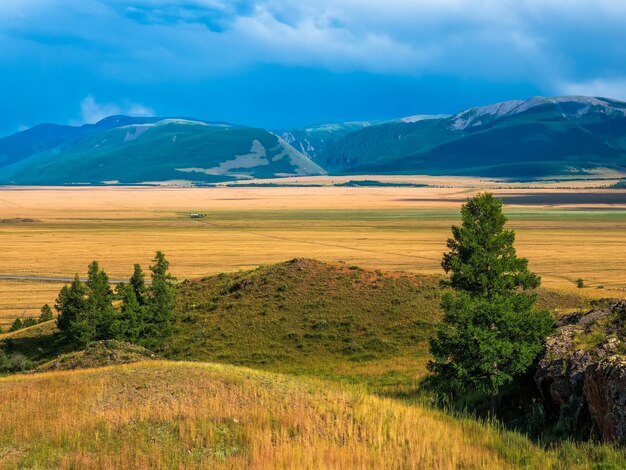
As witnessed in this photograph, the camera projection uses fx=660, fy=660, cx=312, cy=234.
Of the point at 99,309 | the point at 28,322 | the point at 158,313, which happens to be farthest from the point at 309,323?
the point at 28,322

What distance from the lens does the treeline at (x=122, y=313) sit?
51.8 metres

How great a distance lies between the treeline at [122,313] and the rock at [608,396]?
3830 cm

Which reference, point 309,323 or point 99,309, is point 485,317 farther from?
point 99,309

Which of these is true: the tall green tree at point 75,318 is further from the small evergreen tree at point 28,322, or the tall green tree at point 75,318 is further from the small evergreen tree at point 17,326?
the small evergreen tree at point 28,322

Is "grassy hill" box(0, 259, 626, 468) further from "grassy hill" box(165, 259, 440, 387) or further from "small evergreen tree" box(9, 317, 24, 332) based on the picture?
"small evergreen tree" box(9, 317, 24, 332)

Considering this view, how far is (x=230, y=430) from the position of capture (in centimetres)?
1688

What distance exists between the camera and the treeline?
51.8m

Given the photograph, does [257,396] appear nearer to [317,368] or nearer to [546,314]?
[546,314]

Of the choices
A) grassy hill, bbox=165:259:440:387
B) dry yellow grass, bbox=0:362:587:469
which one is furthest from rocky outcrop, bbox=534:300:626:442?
grassy hill, bbox=165:259:440:387

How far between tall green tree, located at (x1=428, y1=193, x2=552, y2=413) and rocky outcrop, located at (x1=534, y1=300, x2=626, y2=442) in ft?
4.12

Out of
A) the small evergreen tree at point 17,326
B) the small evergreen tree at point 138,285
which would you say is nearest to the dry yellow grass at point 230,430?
the small evergreen tree at point 138,285

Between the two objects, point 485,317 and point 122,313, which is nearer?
point 485,317

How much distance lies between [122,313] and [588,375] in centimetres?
4004

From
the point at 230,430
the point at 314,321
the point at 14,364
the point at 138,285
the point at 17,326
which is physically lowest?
the point at 17,326
